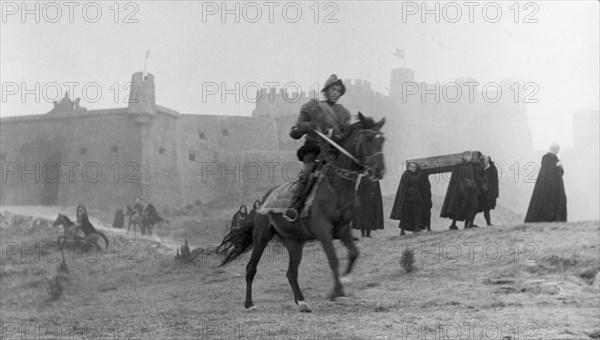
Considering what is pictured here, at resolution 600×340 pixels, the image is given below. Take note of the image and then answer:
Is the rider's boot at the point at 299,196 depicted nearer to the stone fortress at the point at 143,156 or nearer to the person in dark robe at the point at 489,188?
the person in dark robe at the point at 489,188

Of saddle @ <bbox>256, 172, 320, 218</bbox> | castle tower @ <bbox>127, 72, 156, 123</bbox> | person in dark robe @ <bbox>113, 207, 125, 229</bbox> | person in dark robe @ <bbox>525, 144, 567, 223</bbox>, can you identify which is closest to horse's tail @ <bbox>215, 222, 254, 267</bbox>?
saddle @ <bbox>256, 172, 320, 218</bbox>

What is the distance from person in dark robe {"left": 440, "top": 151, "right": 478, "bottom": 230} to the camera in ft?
59.8

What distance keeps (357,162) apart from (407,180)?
12170 millimetres

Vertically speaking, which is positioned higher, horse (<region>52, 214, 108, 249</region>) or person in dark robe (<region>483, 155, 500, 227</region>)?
person in dark robe (<region>483, 155, 500, 227</region>)

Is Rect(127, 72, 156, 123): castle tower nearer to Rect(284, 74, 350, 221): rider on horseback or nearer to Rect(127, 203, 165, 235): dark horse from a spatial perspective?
Rect(127, 203, 165, 235): dark horse

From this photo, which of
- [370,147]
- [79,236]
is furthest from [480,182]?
[79,236]

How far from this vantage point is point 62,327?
1270 centimetres

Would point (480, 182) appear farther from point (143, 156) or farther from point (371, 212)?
point (143, 156)

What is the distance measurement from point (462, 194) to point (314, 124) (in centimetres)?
1208

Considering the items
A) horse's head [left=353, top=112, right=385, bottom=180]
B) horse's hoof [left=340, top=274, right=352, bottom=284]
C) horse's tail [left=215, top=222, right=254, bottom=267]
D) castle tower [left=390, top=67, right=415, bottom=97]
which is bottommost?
horse's hoof [left=340, top=274, right=352, bottom=284]

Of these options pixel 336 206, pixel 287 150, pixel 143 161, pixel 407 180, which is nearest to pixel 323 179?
pixel 336 206

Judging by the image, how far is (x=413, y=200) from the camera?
18.9 meters

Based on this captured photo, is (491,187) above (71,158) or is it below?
below

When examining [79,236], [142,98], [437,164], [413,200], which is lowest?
[79,236]
